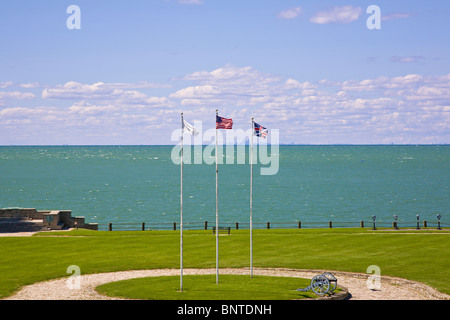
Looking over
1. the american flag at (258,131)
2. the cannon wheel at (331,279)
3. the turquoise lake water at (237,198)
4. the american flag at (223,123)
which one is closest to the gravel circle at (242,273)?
the cannon wheel at (331,279)

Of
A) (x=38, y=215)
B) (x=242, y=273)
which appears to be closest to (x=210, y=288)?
(x=242, y=273)

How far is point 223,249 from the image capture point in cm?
4081

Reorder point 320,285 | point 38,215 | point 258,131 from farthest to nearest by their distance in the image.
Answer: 1. point 38,215
2. point 258,131
3. point 320,285

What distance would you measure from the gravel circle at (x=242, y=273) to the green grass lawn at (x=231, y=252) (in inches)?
38.0

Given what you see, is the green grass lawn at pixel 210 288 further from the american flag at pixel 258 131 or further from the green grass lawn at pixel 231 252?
the american flag at pixel 258 131

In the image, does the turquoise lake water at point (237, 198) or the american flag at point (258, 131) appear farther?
the turquoise lake water at point (237, 198)

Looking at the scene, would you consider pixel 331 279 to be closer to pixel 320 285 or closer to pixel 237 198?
pixel 320 285

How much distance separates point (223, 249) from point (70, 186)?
4317 inches

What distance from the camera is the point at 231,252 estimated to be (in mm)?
39562

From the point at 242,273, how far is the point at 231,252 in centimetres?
683

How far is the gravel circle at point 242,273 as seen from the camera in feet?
89.2

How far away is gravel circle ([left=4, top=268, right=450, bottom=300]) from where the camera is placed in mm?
27188

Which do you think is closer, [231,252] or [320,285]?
[320,285]
